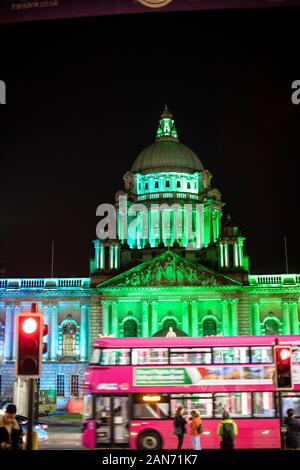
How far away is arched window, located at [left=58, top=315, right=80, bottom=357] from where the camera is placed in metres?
65.3

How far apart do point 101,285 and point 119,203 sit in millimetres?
17457

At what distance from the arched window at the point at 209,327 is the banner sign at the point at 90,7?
178 ft

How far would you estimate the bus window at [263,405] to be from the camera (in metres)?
25.0

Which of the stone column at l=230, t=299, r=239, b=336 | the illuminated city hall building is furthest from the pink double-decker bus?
the stone column at l=230, t=299, r=239, b=336

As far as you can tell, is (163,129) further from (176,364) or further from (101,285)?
(176,364)

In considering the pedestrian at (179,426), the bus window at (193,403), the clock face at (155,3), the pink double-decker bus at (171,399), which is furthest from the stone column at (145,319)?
the clock face at (155,3)

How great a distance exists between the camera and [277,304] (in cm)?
6494

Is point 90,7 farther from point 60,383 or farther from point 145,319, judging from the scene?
point 60,383

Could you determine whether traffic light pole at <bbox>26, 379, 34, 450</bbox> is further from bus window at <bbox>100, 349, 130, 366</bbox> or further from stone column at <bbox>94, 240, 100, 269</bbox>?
stone column at <bbox>94, 240, 100, 269</bbox>

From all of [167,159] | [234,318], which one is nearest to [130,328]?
[234,318]

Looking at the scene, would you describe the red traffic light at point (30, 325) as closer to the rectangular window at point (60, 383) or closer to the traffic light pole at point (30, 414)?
the traffic light pole at point (30, 414)
